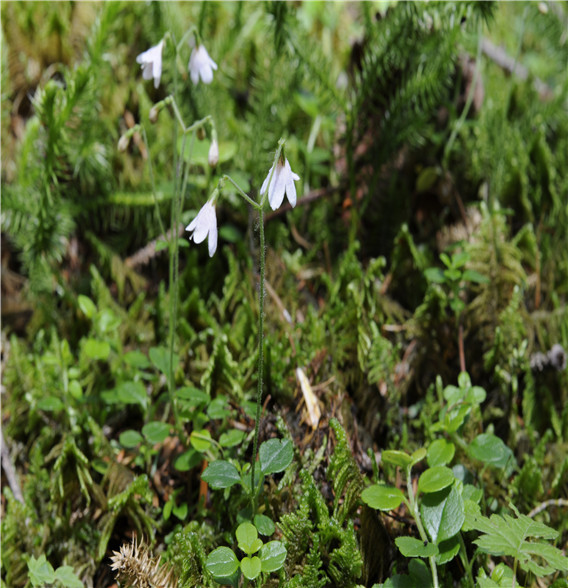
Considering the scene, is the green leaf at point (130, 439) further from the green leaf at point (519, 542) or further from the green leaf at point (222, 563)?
the green leaf at point (519, 542)

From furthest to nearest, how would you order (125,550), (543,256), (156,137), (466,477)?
(156,137) < (543,256) < (466,477) < (125,550)

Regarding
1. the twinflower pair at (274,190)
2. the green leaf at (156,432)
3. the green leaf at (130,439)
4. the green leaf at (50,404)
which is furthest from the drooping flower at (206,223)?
the green leaf at (50,404)

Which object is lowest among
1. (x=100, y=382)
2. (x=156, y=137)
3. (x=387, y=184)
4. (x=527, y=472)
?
(x=527, y=472)

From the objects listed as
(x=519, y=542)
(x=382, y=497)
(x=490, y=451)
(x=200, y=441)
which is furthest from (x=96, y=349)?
(x=519, y=542)

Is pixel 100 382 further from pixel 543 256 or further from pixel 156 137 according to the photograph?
pixel 543 256

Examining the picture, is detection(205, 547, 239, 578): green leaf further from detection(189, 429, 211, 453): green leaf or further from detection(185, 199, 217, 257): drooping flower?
detection(185, 199, 217, 257): drooping flower

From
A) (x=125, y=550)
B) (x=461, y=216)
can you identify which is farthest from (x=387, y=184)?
(x=125, y=550)

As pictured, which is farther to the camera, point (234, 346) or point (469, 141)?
point (469, 141)

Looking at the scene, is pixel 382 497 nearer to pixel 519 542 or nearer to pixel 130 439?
pixel 519 542
